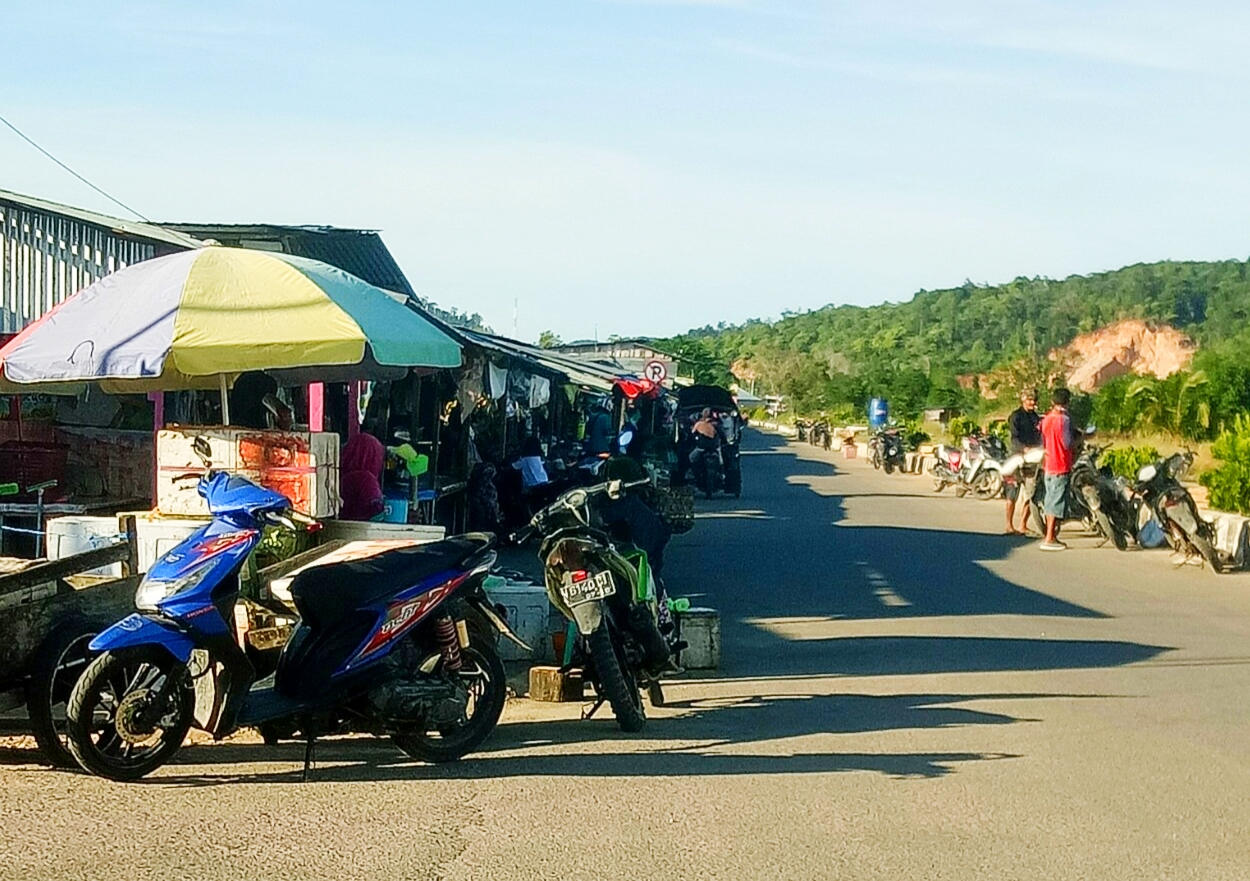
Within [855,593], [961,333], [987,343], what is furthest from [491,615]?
[961,333]

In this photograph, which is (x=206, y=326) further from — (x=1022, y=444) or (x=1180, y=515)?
(x=1022, y=444)

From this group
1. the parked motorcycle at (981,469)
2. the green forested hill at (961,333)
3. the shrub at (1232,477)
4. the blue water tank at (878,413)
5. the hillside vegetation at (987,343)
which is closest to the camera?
the shrub at (1232,477)

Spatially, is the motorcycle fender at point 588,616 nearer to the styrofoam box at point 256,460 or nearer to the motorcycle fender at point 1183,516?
the styrofoam box at point 256,460

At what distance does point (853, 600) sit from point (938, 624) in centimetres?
142

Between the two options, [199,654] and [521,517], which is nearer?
[199,654]

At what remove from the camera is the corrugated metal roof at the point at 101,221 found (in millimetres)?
12282

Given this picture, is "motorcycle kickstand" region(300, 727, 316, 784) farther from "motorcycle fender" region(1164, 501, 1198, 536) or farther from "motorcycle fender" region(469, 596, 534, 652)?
"motorcycle fender" region(1164, 501, 1198, 536)

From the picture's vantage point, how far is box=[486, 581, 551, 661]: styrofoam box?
9.73 metres

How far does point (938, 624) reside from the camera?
1158 cm

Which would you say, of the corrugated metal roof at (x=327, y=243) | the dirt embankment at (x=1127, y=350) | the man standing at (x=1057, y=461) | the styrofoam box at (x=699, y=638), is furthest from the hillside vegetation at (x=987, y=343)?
the styrofoam box at (x=699, y=638)

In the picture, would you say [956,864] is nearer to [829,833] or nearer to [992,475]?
[829,833]

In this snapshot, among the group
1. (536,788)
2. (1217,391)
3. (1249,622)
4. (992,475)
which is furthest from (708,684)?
(1217,391)

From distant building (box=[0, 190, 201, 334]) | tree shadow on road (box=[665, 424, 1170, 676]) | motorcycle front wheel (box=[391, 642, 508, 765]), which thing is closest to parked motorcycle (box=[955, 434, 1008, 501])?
tree shadow on road (box=[665, 424, 1170, 676])

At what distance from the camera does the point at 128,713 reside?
6.18 m
